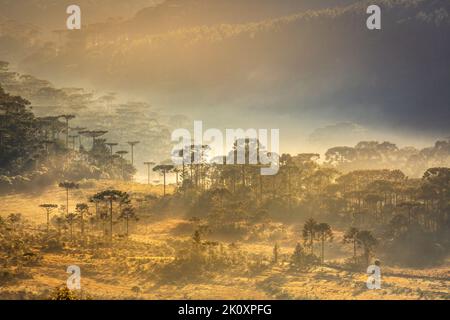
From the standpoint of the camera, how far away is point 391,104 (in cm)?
16662

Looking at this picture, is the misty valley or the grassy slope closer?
the grassy slope

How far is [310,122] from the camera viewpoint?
17288cm

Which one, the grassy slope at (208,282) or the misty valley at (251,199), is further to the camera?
the misty valley at (251,199)

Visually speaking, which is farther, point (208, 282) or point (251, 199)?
point (251, 199)

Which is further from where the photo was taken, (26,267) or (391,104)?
(391,104)

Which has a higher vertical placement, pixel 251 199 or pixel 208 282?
pixel 251 199

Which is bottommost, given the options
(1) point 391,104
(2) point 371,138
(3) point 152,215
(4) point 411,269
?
(4) point 411,269

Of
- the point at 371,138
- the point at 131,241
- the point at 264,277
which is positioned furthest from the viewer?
the point at 371,138

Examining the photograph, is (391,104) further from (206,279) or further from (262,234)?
(206,279)

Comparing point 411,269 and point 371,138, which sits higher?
point 371,138
